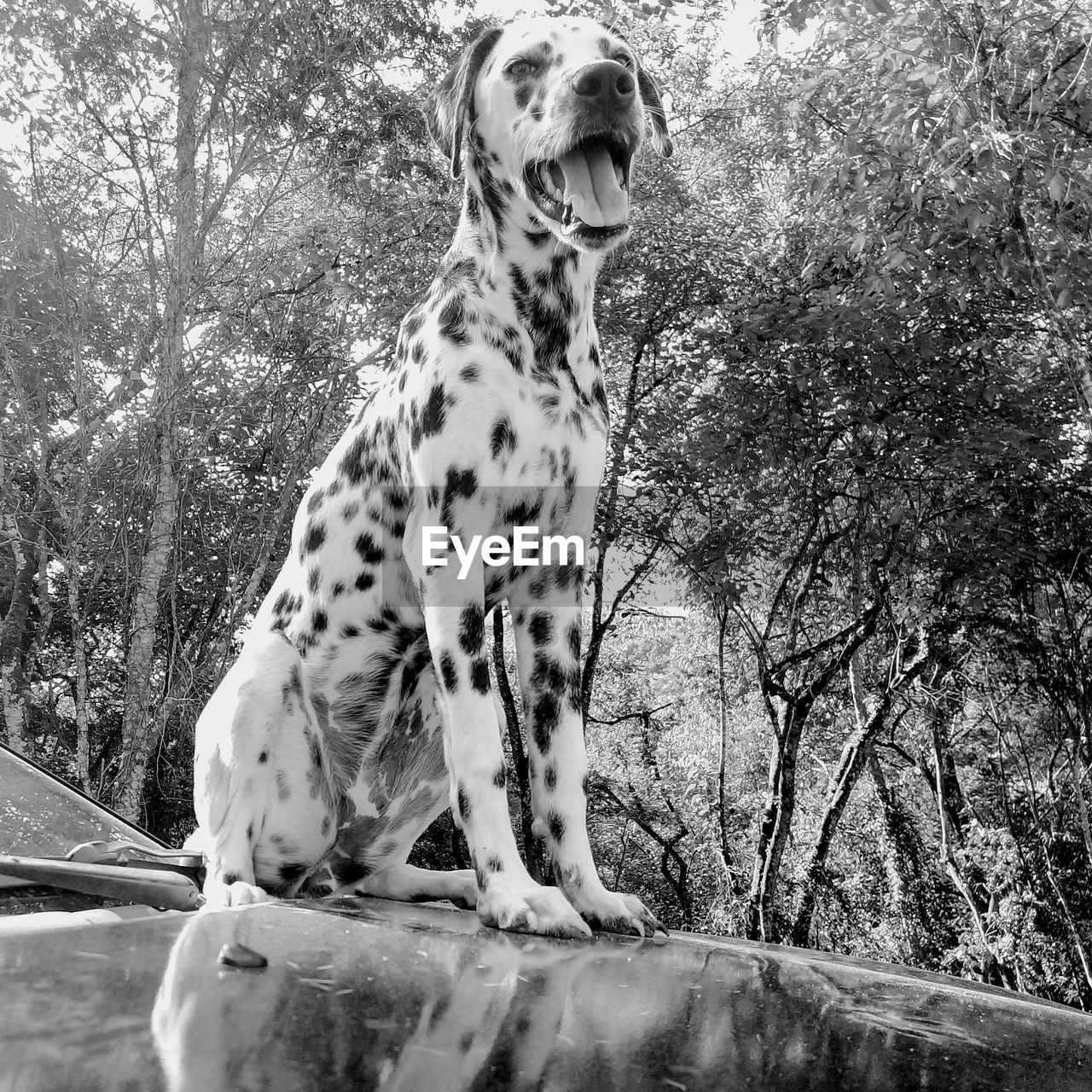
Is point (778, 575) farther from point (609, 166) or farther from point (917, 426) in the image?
point (609, 166)

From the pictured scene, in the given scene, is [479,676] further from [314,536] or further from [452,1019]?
[452,1019]

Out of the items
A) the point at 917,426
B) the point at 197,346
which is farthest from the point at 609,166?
the point at 197,346

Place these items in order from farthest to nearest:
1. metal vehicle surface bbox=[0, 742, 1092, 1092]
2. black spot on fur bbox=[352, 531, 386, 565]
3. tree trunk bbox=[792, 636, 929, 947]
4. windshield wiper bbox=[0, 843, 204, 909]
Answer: tree trunk bbox=[792, 636, 929, 947] → black spot on fur bbox=[352, 531, 386, 565] → windshield wiper bbox=[0, 843, 204, 909] → metal vehicle surface bbox=[0, 742, 1092, 1092]

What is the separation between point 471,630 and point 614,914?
64 centimetres

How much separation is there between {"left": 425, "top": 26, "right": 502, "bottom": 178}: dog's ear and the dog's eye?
0.11 meters

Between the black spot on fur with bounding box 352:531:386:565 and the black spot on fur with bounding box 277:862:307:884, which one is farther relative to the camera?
Result: the black spot on fur with bounding box 352:531:386:565

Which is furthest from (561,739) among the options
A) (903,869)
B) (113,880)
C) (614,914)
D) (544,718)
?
(903,869)

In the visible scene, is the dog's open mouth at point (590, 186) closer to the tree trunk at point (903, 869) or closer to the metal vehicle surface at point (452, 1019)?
the metal vehicle surface at point (452, 1019)

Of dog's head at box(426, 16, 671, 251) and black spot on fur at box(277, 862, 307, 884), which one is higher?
dog's head at box(426, 16, 671, 251)

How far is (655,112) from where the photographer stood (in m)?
2.73

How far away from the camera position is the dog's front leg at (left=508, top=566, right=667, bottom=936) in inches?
85.7

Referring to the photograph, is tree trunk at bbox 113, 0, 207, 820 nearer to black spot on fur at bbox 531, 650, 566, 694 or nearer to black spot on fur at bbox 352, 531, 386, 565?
black spot on fur at bbox 352, 531, 386, 565

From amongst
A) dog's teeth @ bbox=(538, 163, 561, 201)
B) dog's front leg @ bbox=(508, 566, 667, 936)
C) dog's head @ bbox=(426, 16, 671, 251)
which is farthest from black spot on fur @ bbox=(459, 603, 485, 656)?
dog's teeth @ bbox=(538, 163, 561, 201)

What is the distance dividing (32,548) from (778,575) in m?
7.88
